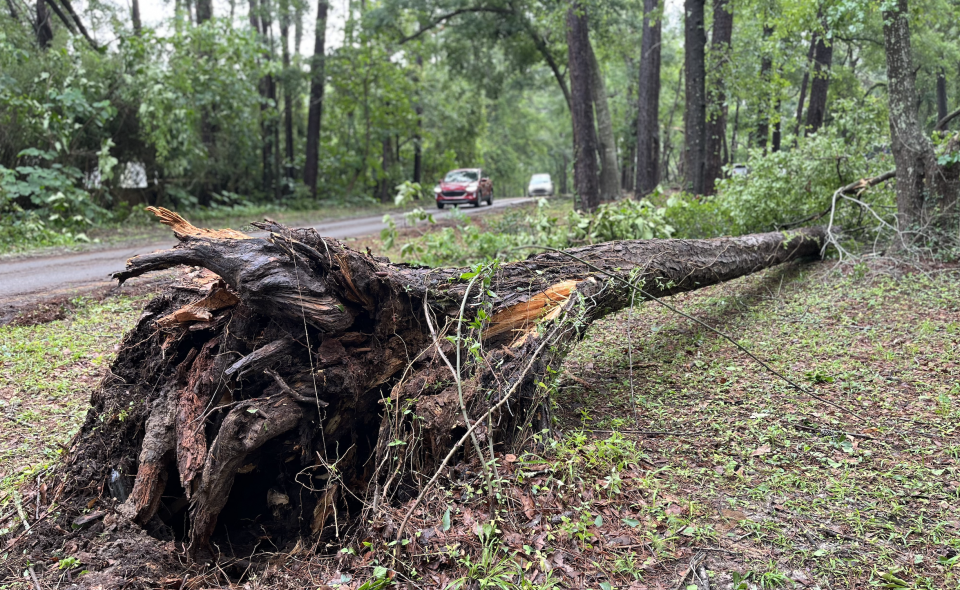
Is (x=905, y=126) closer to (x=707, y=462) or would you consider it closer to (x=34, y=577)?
(x=707, y=462)

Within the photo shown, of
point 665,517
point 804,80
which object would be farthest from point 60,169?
point 804,80

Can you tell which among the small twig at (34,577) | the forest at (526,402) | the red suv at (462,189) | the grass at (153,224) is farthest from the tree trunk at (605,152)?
the small twig at (34,577)

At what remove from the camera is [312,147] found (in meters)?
21.9

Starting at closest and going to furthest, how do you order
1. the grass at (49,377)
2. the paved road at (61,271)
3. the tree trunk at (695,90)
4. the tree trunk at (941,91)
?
1. the grass at (49,377)
2. the paved road at (61,271)
3. the tree trunk at (695,90)
4. the tree trunk at (941,91)

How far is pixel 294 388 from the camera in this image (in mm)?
3324

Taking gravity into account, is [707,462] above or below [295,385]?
below

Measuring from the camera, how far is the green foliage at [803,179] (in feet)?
28.7

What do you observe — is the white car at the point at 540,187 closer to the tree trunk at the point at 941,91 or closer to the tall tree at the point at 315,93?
the tall tree at the point at 315,93

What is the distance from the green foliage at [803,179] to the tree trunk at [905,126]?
90 cm

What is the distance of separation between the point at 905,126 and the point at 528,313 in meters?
6.57

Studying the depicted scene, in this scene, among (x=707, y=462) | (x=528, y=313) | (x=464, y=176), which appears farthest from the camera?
(x=464, y=176)

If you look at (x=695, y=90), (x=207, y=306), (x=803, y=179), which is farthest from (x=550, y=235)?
(x=207, y=306)

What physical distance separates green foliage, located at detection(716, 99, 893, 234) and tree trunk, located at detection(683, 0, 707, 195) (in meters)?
3.18

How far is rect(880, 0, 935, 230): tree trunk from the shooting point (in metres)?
7.41
